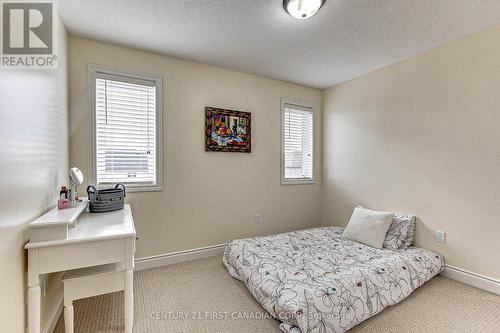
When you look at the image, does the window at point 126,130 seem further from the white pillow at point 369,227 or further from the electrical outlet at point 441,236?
the electrical outlet at point 441,236

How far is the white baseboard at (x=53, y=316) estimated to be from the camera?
1.57 m

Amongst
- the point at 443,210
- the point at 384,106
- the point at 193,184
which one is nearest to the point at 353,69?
the point at 384,106

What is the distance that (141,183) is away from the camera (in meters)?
2.60

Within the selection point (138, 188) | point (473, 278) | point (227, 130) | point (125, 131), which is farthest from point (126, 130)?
point (473, 278)

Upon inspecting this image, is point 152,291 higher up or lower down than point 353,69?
lower down

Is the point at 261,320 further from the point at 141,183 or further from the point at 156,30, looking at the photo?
the point at 156,30

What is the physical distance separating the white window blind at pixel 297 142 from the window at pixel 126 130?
1926mm

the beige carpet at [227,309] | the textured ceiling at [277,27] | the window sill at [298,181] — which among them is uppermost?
the textured ceiling at [277,27]

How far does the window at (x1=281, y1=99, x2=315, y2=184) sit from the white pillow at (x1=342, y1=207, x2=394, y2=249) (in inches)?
42.4

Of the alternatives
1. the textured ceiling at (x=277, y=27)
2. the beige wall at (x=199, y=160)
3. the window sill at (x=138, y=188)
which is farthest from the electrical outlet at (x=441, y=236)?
the window sill at (x=138, y=188)

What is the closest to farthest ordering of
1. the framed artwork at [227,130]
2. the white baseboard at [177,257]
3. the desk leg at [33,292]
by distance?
the desk leg at [33,292]
the white baseboard at [177,257]
the framed artwork at [227,130]

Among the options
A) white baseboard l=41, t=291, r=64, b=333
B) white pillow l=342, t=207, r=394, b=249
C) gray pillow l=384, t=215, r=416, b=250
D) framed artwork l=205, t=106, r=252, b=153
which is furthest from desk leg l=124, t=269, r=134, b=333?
gray pillow l=384, t=215, r=416, b=250

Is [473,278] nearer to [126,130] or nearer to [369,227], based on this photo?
[369,227]

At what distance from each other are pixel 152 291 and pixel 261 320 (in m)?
1.09
